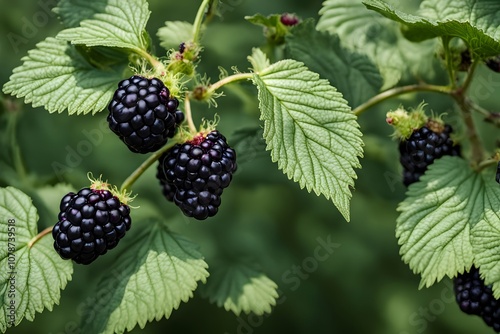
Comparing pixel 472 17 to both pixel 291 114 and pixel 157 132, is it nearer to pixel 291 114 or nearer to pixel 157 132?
pixel 291 114

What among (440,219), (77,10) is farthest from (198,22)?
(440,219)

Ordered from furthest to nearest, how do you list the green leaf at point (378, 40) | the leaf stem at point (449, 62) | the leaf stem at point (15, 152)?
1. the leaf stem at point (15, 152)
2. the green leaf at point (378, 40)
3. the leaf stem at point (449, 62)

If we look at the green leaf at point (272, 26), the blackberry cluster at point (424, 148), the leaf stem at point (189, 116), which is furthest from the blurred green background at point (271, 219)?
the leaf stem at point (189, 116)

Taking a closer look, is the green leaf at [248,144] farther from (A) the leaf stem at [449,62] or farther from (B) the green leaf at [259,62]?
(A) the leaf stem at [449,62]

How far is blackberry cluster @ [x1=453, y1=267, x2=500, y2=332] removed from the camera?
1.41 metres

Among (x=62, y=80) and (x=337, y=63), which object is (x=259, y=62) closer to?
(x=337, y=63)

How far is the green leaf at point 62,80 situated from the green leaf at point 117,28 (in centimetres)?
6

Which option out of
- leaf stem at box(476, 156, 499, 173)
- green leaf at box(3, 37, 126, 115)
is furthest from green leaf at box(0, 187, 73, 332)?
leaf stem at box(476, 156, 499, 173)

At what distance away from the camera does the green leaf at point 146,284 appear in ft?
4.50

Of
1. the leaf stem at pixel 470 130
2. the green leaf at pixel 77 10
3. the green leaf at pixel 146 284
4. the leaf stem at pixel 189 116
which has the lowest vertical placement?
the green leaf at pixel 146 284

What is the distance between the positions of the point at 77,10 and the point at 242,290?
27.8 inches

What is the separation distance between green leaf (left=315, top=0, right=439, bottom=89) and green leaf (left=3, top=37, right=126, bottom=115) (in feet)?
1.76

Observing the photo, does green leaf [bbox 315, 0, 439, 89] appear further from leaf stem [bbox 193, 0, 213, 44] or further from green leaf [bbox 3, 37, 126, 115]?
green leaf [bbox 3, 37, 126, 115]

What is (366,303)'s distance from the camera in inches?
84.3
